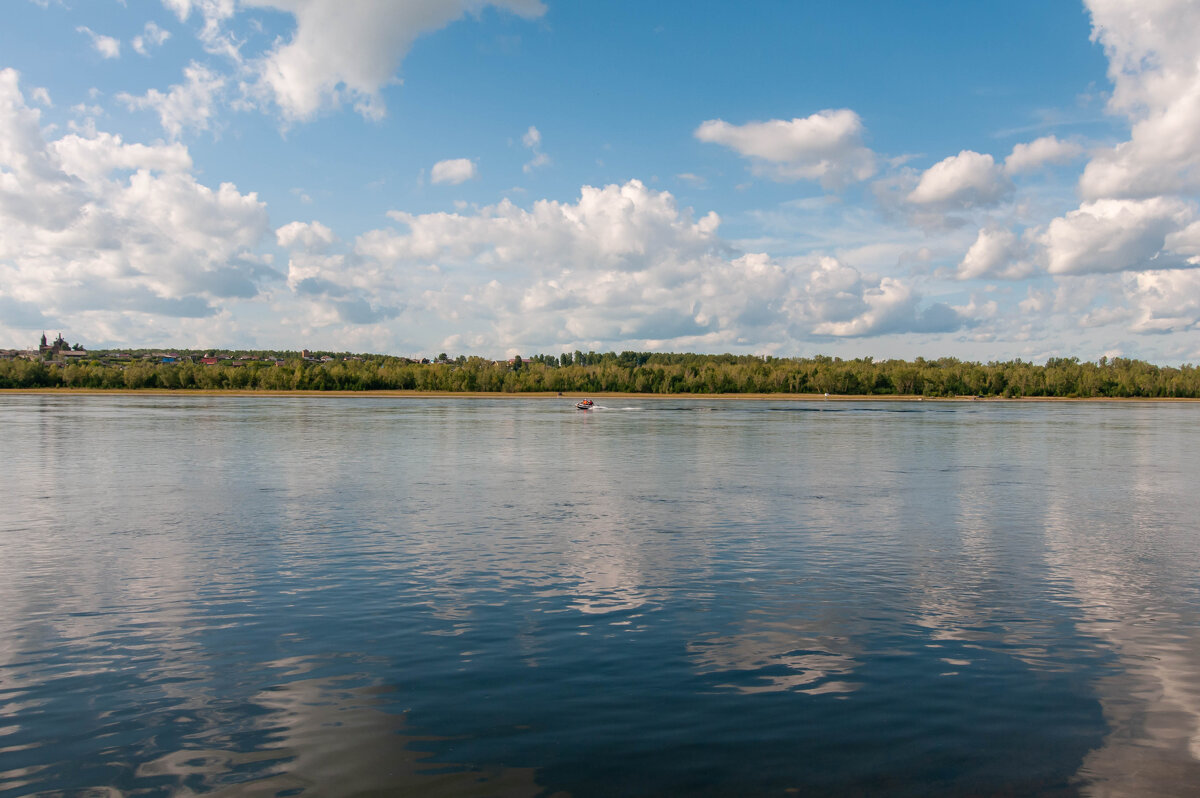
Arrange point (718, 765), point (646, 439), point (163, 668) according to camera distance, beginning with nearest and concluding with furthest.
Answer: point (718, 765) → point (163, 668) → point (646, 439)

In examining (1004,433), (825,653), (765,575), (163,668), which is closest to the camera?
(163,668)

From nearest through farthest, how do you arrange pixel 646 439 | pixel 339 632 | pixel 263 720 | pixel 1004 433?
pixel 263 720 → pixel 339 632 → pixel 646 439 → pixel 1004 433

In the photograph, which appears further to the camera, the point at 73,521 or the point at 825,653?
the point at 73,521

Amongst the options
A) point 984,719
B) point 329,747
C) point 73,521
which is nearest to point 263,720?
point 329,747

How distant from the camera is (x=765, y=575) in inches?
834

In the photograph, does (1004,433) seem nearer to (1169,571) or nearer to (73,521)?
(1169,571)

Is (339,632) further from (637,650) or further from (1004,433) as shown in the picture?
(1004,433)

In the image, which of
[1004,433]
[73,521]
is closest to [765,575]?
[73,521]

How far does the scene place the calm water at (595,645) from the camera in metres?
10.5

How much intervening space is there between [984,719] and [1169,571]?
14668 mm

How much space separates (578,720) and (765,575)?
34.6 ft

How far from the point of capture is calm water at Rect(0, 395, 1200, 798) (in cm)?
1051

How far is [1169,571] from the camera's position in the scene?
73.6ft

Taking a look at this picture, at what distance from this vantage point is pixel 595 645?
15195 millimetres
